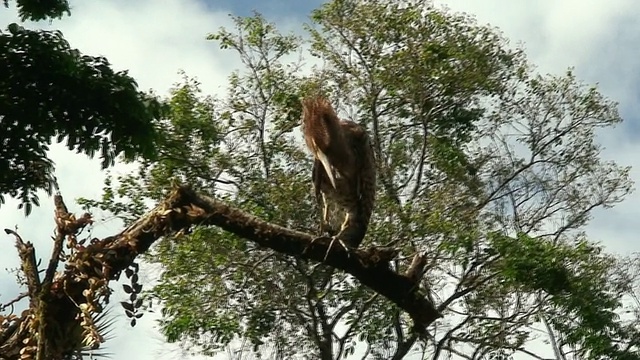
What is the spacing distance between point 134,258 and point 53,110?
2051 millimetres

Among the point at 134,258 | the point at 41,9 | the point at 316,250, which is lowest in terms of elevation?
the point at 134,258

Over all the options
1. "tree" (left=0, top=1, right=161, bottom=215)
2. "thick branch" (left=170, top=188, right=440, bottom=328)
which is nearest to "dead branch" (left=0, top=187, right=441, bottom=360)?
"thick branch" (left=170, top=188, right=440, bottom=328)

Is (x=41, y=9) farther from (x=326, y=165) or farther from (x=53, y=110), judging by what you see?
(x=326, y=165)

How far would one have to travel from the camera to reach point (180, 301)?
7695 mm

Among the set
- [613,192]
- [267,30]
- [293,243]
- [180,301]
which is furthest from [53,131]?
[613,192]

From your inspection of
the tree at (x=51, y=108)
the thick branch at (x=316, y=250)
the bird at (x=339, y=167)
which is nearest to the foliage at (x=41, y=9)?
the tree at (x=51, y=108)

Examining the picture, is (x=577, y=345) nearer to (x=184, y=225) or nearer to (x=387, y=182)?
(x=387, y=182)

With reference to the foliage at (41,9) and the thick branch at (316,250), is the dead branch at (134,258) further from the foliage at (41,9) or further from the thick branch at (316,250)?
the foliage at (41,9)

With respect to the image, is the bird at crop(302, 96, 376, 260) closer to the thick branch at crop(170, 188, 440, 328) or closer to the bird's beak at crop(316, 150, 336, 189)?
the bird's beak at crop(316, 150, 336, 189)

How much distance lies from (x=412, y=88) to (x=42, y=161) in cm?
540

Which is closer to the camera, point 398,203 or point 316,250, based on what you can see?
point 316,250

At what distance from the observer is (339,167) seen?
13.6ft

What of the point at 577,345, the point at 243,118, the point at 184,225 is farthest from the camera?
the point at 243,118

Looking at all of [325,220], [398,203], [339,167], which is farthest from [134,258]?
[398,203]
